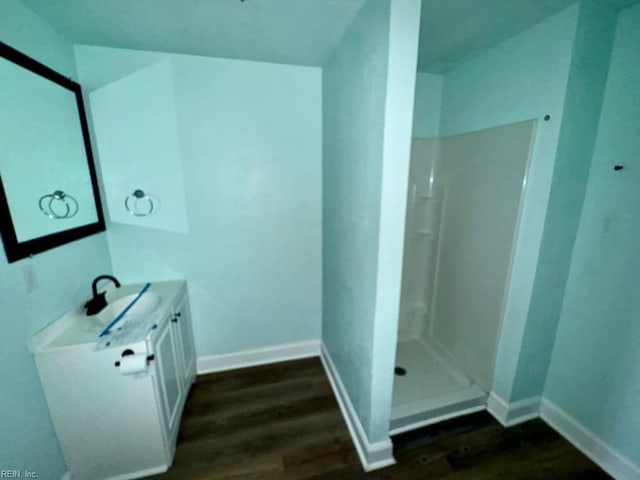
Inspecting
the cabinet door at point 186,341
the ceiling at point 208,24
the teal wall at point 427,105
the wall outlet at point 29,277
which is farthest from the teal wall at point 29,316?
the teal wall at point 427,105

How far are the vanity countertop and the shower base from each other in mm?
1677

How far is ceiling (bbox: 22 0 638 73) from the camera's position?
1.22m

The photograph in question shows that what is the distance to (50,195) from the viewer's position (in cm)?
132

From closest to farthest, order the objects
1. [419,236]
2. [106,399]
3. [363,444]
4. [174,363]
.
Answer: [106,399], [363,444], [174,363], [419,236]

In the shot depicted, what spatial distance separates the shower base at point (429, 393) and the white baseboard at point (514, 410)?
0.09 metres

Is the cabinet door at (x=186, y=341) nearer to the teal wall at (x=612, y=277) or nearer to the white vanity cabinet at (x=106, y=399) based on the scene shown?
the white vanity cabinet at (x=106, y=399)

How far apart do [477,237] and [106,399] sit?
2.49m

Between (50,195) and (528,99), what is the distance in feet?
8.87

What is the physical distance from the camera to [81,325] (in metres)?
1.36

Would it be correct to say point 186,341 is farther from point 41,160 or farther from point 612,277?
point 612,277

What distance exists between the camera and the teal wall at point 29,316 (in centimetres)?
105


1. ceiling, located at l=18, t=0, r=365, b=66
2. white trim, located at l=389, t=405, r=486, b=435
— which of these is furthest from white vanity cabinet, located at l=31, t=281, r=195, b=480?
ceiling, located at l=18, t=0, r=365, b=66

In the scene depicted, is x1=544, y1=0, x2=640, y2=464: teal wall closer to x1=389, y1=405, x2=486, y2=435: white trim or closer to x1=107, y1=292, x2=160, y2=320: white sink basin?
x1=389, y1=405, x2=486, y2=435: white trim

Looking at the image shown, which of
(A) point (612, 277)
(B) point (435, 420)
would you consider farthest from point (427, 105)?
(B) point (435, 420)
